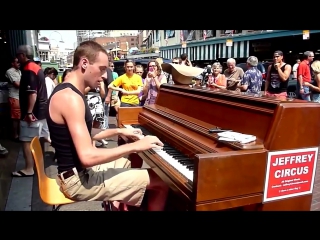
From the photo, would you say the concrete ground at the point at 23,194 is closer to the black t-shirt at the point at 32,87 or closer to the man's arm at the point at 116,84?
the black t-shirt at the point at 32,87

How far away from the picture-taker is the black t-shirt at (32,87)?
396cm

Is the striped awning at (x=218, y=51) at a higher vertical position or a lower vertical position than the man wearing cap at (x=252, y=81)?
higher

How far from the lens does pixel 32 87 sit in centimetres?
397

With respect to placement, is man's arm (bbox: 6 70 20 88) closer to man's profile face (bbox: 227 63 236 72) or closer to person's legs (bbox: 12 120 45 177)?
person's legs (bbox: 12 120 45 177)

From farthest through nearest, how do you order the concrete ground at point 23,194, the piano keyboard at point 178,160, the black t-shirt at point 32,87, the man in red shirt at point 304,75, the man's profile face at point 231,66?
the man in red shirt at point 304,75 → the man's profile face at point 231,66 → the black t-shirt at point 32,87 → the concrete ground at point 23,194 → the piano keyboard at point 178,160

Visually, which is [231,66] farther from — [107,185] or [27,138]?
[107,185]

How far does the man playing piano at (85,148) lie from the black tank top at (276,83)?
3.67 meters

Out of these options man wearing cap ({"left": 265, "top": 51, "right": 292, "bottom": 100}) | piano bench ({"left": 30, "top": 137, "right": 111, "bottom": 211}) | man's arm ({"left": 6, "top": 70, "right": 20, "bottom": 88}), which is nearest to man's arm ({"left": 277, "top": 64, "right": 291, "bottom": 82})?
man wearing cap ({"left": 265, "top": 51, "right": 292, "bottom": 100})

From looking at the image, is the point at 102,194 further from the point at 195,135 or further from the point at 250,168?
the point at 250,168

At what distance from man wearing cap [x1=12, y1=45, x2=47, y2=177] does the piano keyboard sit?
2.34m

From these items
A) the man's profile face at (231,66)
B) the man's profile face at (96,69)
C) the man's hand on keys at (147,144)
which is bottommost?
the man's hand on keys at (147,144)

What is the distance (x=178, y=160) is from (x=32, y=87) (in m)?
2.70

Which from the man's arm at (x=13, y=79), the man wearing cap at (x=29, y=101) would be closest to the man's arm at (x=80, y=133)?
the man wearing cap at (x=29, y=101)

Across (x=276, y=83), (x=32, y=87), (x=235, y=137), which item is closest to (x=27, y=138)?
(x=32, y=87)
